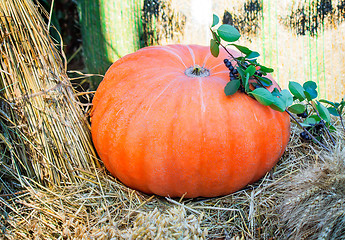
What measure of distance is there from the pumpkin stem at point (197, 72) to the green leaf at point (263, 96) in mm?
310

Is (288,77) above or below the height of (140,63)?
below

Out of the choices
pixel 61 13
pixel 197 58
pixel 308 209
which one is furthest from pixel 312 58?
pixel 61 13

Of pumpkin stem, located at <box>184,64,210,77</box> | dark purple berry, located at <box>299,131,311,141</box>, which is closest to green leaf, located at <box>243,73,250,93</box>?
pumpkin stem, located at <box>184,64,210,77</box>

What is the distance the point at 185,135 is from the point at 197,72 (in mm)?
384

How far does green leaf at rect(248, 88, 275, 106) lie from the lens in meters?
1.57

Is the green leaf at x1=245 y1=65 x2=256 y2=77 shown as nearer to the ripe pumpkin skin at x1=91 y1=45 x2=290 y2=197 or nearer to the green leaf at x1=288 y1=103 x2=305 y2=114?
the ripe pumpkin skin at x1=91 y1=45 x2=290 y2=197

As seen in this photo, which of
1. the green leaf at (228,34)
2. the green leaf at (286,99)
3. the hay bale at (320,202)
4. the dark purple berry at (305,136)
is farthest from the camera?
the dark purple berry at (305,136)

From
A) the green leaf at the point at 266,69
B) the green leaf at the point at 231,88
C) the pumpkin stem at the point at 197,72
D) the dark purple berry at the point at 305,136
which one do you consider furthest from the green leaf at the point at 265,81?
the dark purple berry at the point at 305,136

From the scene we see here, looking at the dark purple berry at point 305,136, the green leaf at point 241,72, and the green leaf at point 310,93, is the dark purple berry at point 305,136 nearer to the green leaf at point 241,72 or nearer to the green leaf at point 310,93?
the green leaf at point 310,93

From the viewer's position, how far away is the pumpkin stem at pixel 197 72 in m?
1.75

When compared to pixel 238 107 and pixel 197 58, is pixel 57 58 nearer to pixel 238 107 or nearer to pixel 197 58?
pixel 197 58

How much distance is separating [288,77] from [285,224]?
1415 millimetres

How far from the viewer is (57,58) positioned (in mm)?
1881

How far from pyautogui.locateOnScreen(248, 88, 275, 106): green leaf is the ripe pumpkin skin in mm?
67
